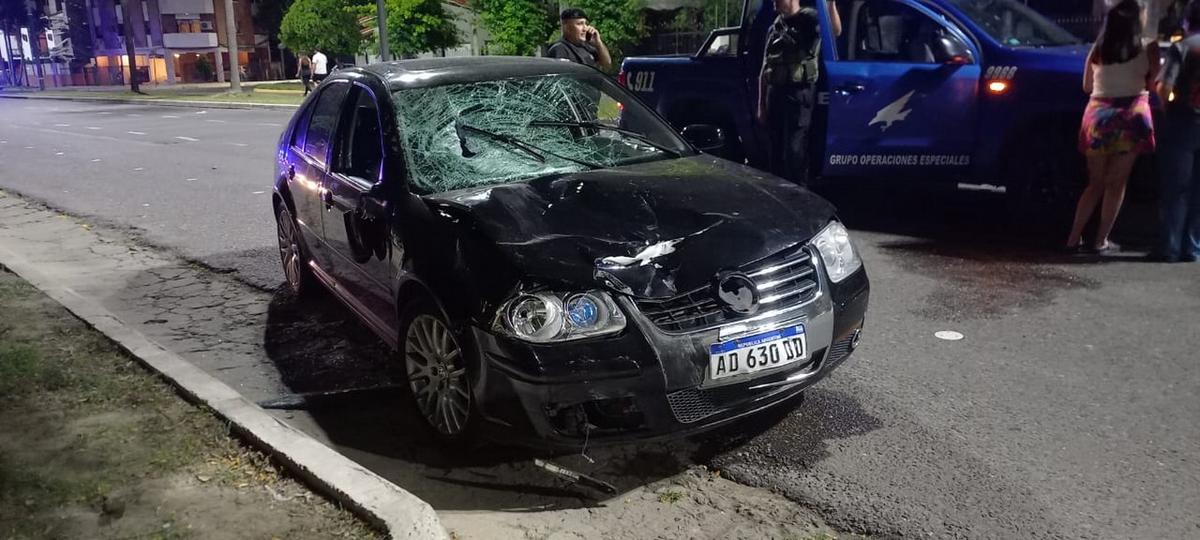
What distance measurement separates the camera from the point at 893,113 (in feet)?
23.7

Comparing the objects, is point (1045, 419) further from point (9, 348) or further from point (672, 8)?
point (672, 8)

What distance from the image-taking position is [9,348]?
4.96 m

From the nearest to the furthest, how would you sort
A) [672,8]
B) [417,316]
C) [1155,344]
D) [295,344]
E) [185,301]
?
[417,316] → [1155,344] → [295,344] → [185,301] → [672,8]

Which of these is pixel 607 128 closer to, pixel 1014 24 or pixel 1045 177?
pixel 1045 177

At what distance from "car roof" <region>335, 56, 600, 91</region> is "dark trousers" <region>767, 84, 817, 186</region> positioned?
113 inches

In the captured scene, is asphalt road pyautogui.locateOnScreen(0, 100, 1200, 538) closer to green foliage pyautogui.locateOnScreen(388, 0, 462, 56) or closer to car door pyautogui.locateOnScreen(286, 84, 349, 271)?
car door pyautogui.locateOnScreen(286, 84, 349, 271)

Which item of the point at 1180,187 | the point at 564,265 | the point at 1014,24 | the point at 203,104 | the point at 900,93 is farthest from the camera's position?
the point at 203,104

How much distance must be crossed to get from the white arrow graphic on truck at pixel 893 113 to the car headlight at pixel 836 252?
361 centimetres

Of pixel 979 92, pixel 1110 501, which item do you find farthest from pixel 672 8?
pixel 1110 501

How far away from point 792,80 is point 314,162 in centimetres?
395

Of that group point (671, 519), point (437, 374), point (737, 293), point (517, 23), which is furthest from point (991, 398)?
point (517, 23)

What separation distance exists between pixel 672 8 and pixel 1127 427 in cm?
2680

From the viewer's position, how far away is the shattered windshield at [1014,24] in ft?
23.5

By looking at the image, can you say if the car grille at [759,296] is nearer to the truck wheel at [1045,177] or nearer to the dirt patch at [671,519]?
the dirt patch at [671,519]
